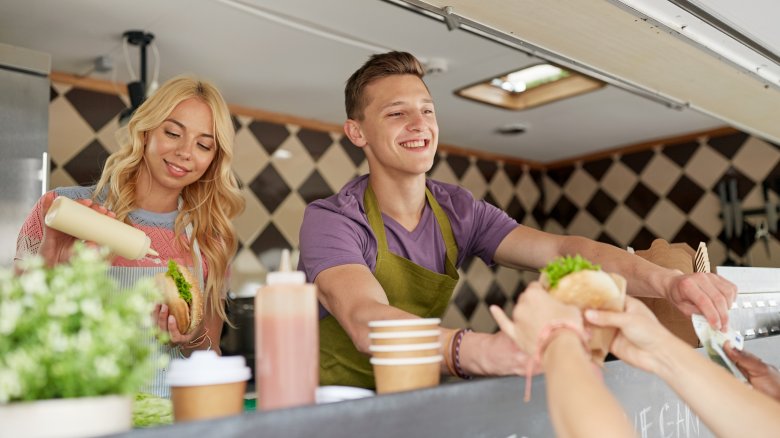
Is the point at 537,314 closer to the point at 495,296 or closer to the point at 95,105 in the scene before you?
the point at 95,105

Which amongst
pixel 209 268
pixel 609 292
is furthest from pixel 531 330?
pixel 209 268

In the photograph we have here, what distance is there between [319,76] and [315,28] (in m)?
0.60

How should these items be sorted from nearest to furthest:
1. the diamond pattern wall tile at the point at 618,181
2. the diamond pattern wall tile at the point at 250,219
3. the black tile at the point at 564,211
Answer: the diamond pattern wall tile at the point at 250,219 → the diamond pattern wall tile at the point at 618,181 → the black tile at the point at 564,211

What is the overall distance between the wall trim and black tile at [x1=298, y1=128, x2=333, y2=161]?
3 cm

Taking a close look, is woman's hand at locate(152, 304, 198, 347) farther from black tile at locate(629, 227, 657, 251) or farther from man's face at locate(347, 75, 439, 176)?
black tile at locate(629, 227, 657, 251)

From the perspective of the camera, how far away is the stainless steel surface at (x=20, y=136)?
2.25m

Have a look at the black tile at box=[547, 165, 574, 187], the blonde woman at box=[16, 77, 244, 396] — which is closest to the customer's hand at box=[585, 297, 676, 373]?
the blonde woman at box=[16, 77, 244, 396]

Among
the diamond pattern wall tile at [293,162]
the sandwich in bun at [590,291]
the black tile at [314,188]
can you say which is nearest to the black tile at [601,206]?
the black tile at [314,188]

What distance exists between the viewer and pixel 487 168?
191 inches

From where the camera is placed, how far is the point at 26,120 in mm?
2311

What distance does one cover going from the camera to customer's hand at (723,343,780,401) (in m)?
1.14

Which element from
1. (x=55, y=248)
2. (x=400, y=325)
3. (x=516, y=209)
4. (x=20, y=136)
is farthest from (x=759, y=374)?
(x=516, y=209)

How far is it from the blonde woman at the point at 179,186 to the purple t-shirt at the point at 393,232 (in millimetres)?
410

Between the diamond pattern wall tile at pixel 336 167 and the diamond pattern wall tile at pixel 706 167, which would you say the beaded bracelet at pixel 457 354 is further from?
the diamond pattern wall tile at pixel 706 167
